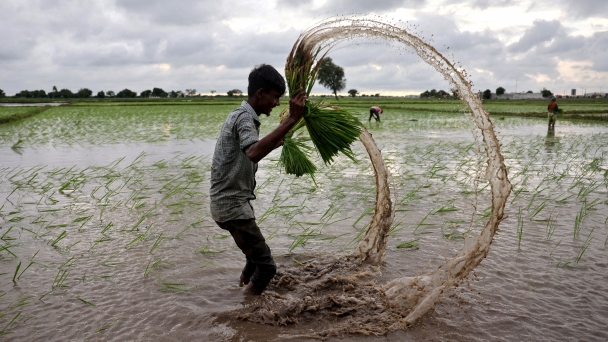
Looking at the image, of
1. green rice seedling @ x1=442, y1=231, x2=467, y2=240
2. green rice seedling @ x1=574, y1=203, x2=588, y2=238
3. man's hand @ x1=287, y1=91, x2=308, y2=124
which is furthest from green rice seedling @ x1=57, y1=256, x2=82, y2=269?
green rice seedling @ x1=574, y1=203, x2=588, y2=238

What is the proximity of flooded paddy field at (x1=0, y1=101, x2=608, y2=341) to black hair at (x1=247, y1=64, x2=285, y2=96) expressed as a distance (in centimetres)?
76

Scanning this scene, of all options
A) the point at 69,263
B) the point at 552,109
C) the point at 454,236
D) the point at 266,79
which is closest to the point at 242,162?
the point at 266,79

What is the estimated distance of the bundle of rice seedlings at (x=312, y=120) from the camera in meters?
2.63

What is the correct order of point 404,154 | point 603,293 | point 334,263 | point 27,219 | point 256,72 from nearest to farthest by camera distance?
1. point 256,72
2. point 603,293
3. point 334,263
4. point 27,219
5. point 404,154

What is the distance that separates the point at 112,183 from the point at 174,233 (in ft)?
9.27

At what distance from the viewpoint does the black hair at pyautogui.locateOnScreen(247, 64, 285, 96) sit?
2.41m

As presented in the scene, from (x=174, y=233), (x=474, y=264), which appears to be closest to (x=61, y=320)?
(x=174, y=233)

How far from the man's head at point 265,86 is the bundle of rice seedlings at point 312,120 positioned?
0.52 feet

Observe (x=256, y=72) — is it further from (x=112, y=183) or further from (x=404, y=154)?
(x=404, y=154)

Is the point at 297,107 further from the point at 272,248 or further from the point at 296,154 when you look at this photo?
the point at 272,248

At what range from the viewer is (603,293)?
290 cm

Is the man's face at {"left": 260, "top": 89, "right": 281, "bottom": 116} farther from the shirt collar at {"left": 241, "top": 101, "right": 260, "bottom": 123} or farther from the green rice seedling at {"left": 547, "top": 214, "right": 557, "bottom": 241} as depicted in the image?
the green rice seedling at {"left": 547, "top": 214, "right": 557, "bottom": 241}

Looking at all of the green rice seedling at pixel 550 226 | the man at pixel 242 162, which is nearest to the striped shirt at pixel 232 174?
the man at pixel 242 162

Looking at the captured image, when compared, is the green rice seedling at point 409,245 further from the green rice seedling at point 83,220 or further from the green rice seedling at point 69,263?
the green rice seedling at point 83,220
